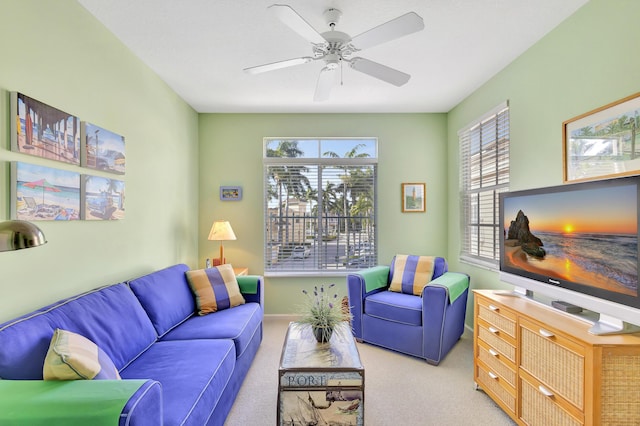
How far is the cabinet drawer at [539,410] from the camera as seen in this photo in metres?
1.53

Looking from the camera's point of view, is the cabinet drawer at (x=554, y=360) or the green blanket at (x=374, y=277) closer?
the cabinet drawer at (x=554, y=360)

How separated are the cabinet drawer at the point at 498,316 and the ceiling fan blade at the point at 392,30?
1863 mm

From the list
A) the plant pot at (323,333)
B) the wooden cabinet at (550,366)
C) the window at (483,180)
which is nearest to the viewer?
the wooden cabinet at (550,366)

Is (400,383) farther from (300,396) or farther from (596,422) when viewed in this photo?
(596,422)

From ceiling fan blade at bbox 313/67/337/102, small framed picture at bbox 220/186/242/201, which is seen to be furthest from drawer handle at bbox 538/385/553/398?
small framed picture at bbox 220/186/242/201

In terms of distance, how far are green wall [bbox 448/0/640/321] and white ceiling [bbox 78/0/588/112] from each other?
0.39 ft

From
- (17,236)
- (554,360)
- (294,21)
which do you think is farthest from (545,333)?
(17,236)

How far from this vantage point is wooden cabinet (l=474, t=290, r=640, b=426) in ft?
4.48

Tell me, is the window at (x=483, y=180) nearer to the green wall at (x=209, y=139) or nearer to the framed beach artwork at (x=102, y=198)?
the green wall at (x=209, y=139)

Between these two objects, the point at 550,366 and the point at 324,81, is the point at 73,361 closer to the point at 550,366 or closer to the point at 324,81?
the point at 324,81

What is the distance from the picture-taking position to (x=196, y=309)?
2.71 m

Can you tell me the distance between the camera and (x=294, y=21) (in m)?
1.59

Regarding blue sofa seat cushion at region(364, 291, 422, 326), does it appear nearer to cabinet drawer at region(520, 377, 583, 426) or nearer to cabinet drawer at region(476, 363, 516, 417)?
cabinet drawer at region(476, 363, 516, 417)

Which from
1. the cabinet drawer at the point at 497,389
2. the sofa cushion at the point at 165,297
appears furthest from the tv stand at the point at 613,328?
the sofa cushion at the point at 165,297
